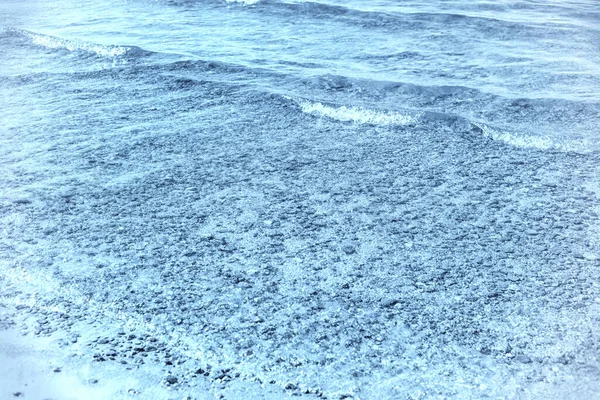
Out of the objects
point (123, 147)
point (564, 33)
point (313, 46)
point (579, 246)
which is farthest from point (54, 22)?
point (579, 246)

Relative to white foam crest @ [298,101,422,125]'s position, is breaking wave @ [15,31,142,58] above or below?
above

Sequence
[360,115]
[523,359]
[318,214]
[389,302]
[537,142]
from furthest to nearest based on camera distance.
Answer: [360,115] → [537,142] → [318,214] → [389,302] → [523,359]

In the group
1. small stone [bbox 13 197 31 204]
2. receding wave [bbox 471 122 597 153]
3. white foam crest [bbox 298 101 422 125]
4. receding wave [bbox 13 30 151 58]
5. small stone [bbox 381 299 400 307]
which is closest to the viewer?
small stone [bbox 381 299 400 307]

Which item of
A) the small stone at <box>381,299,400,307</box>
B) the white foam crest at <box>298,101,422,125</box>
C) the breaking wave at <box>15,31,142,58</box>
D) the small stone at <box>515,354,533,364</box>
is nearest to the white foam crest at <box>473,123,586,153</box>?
the white foam crest at <box>298,101,422,125</box>

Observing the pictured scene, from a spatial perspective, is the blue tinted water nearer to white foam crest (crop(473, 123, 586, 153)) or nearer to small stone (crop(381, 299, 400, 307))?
white foam crest (crop(473, 123, 586, 153))

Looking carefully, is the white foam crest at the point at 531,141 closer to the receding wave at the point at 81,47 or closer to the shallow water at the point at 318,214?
the shallow water at the point at 318,214

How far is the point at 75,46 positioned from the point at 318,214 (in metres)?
6.19

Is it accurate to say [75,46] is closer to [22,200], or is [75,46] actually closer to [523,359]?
[22,200]

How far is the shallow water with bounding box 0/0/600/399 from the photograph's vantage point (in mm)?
2674

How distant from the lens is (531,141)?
16.7ft

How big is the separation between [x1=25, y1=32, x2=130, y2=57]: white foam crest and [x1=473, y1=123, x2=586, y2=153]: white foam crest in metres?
5.32

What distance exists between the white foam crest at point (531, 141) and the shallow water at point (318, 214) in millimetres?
28

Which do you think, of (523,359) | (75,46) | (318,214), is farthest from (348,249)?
(75,46)

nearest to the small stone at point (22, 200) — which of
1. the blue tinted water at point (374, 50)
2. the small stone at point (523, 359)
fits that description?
the blue tinted water at point (374, 50)
